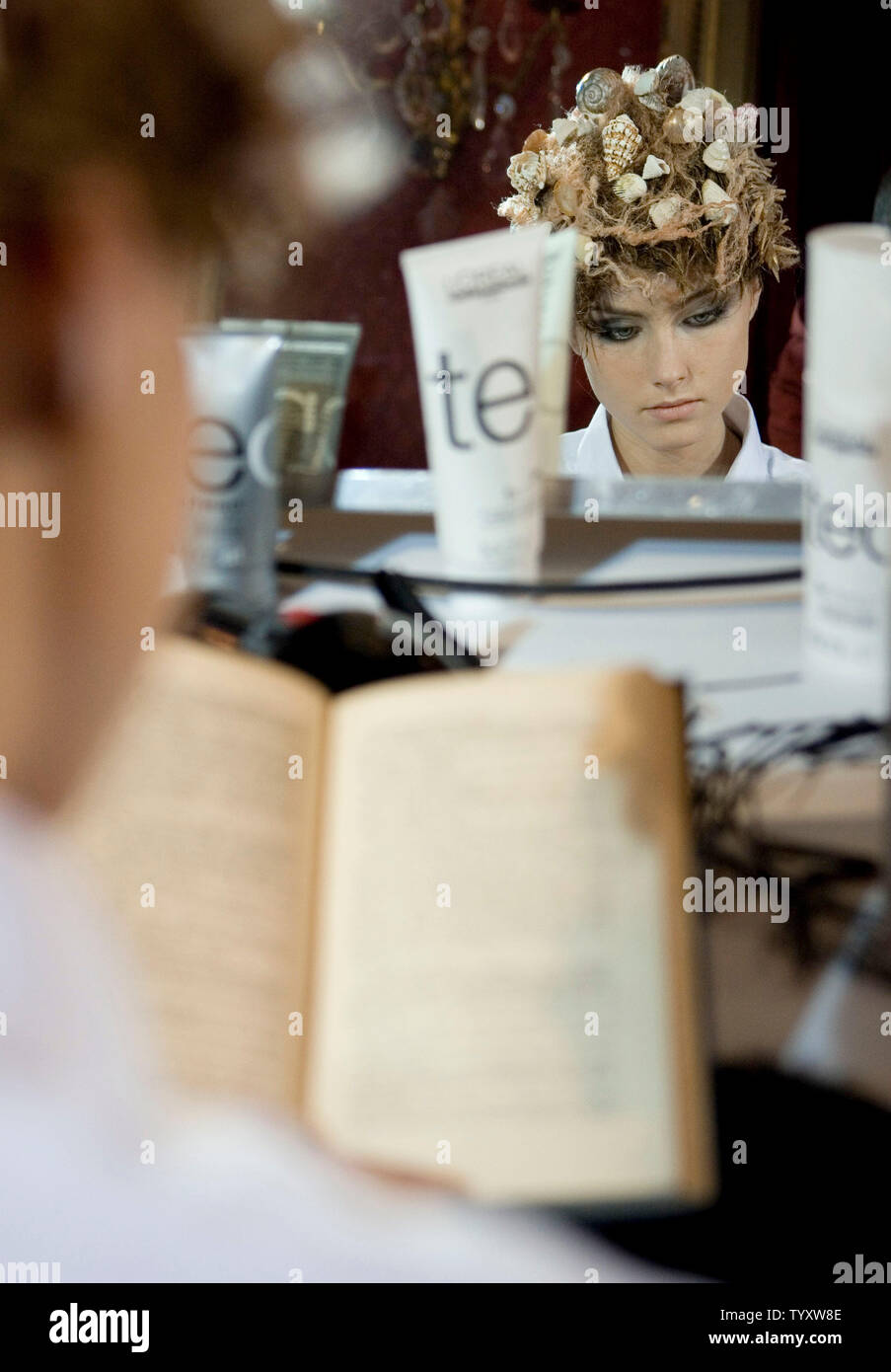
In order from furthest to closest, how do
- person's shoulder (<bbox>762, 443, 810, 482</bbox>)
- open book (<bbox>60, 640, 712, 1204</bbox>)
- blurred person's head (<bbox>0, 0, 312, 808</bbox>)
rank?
1. person's shoulder (<bbox>762, 443, 810, 482</bbox>)
2. open book (<bbox>60, 640, 712, 1204</bbox>)
3. blurred person's head (<bbox>0, 0, 312, 808</bbox>)

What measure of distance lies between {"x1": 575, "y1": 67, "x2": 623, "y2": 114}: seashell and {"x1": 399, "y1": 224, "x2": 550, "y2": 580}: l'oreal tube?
0.46 metres

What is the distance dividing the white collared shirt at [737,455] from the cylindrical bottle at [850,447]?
0.20m

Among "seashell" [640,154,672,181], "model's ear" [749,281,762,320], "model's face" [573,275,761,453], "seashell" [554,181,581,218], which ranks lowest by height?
"model's face" [573,275,761,453]

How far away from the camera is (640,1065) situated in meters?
0.27

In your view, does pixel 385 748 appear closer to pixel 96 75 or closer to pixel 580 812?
pixel 580 812

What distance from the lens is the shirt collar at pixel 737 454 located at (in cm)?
67

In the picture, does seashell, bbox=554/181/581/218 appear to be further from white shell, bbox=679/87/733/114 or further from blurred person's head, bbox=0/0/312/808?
blurred person's head, bbox=0/0/312/808

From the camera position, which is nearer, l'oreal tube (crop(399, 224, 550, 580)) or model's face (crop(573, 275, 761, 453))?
l'oreal tube (crop(399, 224, 550, 580))

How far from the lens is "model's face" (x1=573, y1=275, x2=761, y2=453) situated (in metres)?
0.83

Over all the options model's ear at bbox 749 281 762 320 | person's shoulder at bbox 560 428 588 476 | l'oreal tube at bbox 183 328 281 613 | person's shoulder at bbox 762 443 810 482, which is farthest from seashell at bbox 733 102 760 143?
l'oreal tube at bbox 183 328 281 613

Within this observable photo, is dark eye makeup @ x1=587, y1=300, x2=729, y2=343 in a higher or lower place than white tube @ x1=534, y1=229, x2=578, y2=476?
higher

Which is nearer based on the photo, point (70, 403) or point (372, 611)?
point (70, 403)
